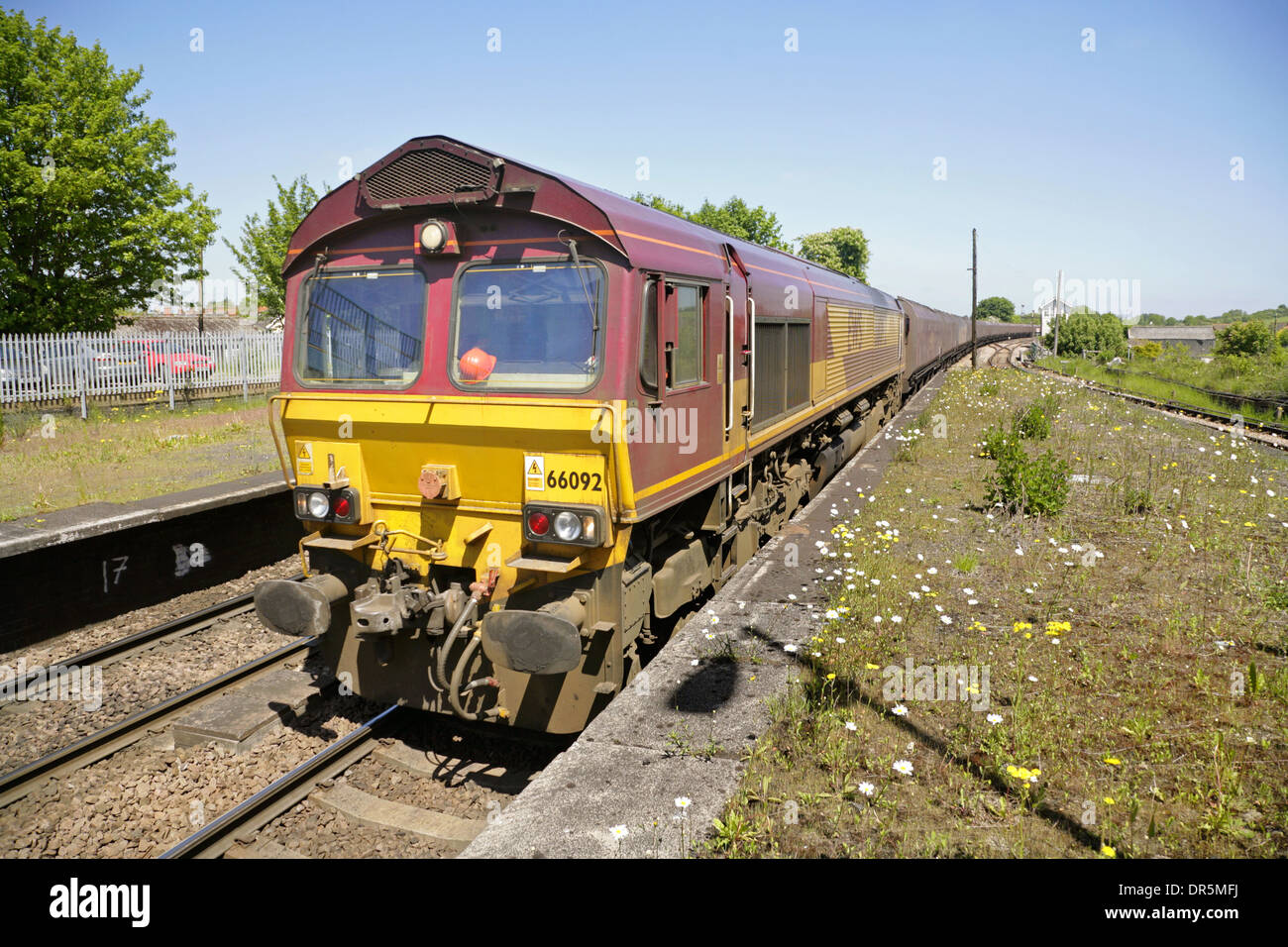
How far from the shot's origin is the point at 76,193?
21.7m

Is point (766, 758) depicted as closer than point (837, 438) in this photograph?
Yes

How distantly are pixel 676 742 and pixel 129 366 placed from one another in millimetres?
18853

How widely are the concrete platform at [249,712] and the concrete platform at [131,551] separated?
2412 millimetres

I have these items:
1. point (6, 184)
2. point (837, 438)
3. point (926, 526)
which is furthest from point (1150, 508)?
point (6, 184)

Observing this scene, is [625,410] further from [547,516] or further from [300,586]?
[300,586]

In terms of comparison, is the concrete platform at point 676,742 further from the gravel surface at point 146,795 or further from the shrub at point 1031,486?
the shrub at point 1031,486

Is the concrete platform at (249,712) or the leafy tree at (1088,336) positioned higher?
the leafy tree at (1088,336)

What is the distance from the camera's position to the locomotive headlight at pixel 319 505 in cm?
525

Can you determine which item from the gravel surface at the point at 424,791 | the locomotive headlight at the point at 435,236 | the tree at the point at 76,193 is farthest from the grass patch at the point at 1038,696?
the tree at the point at 76,193

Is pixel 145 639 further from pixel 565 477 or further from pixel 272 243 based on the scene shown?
pixel 272 243

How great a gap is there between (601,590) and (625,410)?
42.3 inches

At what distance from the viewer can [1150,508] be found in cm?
941

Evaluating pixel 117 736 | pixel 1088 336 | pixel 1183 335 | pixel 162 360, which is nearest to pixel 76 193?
pixel 162 360

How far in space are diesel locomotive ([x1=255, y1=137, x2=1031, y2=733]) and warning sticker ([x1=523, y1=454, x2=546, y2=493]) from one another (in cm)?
2
